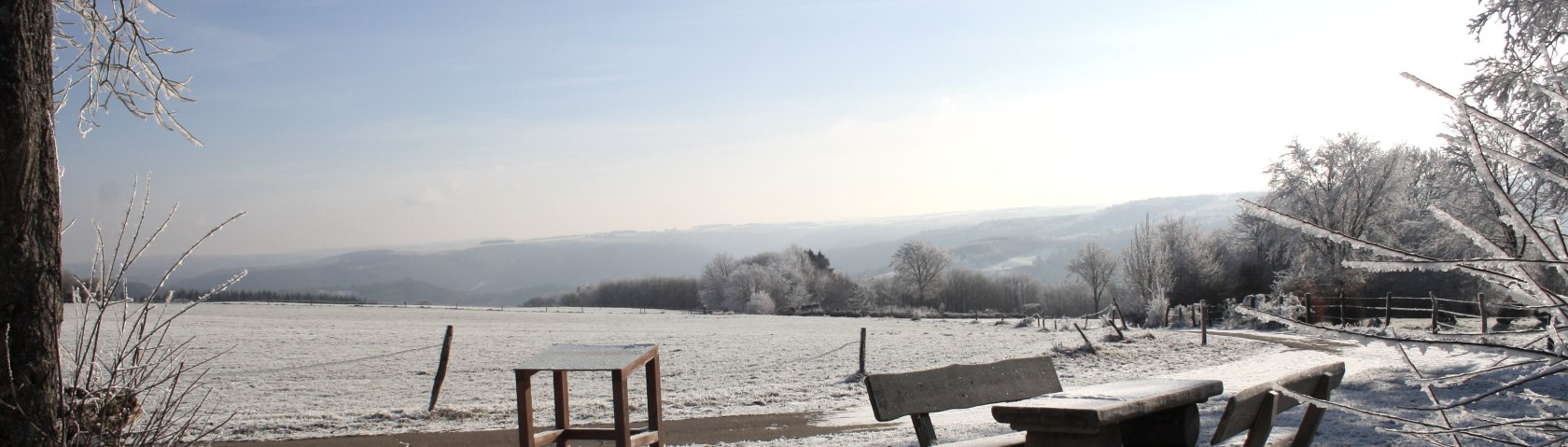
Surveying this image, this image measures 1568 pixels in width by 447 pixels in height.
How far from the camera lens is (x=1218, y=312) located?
4412cm

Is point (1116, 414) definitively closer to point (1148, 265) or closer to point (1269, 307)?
point (1269, 307)

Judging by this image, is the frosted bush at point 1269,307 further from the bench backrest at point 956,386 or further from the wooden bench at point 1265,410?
the wooden bench at point 1265,410

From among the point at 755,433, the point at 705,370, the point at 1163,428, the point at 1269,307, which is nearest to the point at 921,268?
the point at 1269,307

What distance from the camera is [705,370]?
74.5ft

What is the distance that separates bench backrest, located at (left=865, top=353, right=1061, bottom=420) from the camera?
18.2 ft

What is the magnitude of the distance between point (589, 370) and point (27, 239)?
3.59m

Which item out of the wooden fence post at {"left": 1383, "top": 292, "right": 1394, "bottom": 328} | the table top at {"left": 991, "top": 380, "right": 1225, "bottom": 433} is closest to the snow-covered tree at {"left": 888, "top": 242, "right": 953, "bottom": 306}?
the wooden fence post at {"left": 1383, "top": 292, "right": 1394, "bottom": 328}

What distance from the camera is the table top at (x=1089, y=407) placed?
3809 mm

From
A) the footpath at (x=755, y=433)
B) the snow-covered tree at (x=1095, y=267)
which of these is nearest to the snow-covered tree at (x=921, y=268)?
the snow-covered tree at (x=1095, y=267)

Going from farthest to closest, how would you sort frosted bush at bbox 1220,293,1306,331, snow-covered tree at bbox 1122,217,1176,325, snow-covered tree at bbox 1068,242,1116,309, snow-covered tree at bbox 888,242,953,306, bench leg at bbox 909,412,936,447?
snow-covered tree at bbox 888,242,953,306 < snow-covered tree at bbox 1068,242,1116,309 < snow-covered tree at bbox 1122,217,1176,325 < frosted bush at bbox 1220,293,1306,331 < bench leg at bbox 909,412,936,447

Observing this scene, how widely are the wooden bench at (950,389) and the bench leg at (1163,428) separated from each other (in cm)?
92

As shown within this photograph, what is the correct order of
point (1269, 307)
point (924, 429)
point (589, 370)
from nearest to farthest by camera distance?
point (924, 429), point (589, 370), point (1269, 307)

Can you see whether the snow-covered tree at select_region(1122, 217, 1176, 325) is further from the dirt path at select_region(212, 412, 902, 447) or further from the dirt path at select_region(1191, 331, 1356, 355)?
the dirt path at select_region(212, 412, 902, 447)

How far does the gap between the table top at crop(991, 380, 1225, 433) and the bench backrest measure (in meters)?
1.31
